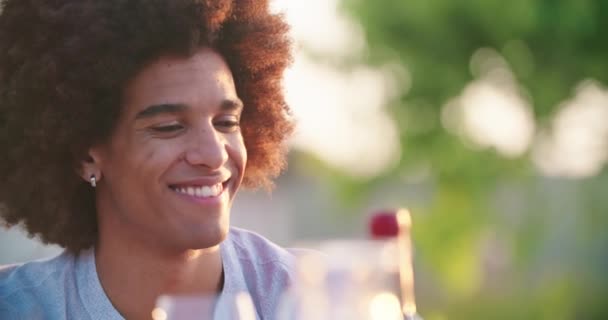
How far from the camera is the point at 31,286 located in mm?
3523

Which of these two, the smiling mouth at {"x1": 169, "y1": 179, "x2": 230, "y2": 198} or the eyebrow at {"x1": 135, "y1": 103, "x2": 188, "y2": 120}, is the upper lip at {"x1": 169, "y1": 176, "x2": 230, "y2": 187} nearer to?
the smiling mouth at {"x1": 169, "y1": 179, "x2": 230, "y2": 198}

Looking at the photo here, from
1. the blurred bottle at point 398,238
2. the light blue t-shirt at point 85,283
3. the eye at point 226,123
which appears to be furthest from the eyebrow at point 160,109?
the blurred bottle at point 398,238

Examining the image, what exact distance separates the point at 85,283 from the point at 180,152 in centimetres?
60

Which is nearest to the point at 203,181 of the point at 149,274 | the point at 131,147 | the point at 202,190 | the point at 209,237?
the point at 202,190

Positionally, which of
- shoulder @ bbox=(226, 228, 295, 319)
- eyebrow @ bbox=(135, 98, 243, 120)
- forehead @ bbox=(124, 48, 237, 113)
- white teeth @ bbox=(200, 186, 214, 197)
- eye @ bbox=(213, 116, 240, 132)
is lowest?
shoulder @ bbox=(226, 228, 295, 319)

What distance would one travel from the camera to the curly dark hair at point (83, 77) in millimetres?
3336

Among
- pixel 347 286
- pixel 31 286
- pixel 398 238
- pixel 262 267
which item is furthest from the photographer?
pixel 262 267

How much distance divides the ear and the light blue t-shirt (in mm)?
262

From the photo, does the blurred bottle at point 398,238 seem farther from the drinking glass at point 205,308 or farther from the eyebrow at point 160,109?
the eyebrow at point 160,109

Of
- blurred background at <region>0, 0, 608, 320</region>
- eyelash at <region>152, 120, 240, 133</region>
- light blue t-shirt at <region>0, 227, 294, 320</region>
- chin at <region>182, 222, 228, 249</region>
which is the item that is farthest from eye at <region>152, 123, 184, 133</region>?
blurred background at <region>0, 0, 608, 320</region>

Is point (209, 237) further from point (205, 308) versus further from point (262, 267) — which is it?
point (205, 308)

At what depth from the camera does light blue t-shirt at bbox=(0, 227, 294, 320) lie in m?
3.46

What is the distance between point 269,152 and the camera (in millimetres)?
3902

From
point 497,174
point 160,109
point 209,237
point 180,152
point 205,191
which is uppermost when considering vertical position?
point 160,109
